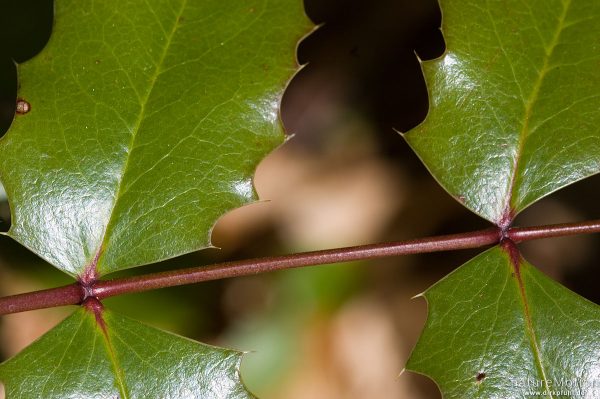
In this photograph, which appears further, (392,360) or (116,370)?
(392,360)

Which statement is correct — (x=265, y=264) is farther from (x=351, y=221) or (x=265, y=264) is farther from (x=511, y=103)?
(x=351, y=221)

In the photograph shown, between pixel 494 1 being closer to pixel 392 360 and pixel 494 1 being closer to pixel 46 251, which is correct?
pixel 46 251

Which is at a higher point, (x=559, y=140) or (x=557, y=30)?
(x=557, y=30)

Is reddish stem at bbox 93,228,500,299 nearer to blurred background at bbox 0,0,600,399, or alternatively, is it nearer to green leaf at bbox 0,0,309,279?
green leaf at bbox 0,0,309,279

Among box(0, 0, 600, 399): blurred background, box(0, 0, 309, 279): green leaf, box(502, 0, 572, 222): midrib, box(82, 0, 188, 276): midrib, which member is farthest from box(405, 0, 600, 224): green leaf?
box(0, 0, 600, 399): blurred background

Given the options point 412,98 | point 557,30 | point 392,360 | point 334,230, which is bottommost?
point 392,360

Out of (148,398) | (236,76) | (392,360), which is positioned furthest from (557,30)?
(392,360)
